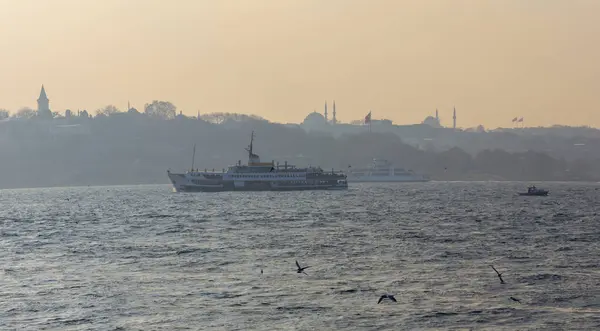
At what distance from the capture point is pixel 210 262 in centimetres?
6612

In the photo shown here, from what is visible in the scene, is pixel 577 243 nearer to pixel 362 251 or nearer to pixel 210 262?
pixel 362 251

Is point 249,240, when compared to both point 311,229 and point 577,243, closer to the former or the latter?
point 311,229

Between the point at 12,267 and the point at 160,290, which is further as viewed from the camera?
the point at 12,267

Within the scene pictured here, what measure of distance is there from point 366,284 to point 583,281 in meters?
→ 11.5

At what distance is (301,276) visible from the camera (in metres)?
57.8

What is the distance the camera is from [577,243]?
3073 inches

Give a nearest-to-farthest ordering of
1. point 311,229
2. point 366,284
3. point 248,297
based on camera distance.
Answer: point 248,297, point 366,284, point 311,229

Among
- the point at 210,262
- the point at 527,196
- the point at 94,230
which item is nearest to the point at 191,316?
the point at 210,262

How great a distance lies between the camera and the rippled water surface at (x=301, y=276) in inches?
1794

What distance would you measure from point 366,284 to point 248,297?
7.08 m

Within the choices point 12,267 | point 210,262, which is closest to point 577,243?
point 210,262

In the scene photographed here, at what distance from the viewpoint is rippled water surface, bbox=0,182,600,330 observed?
45562 mm

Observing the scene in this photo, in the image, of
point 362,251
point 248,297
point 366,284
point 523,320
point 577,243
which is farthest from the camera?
point 577,243

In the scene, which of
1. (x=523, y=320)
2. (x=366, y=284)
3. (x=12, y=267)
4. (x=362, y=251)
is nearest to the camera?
(x=523, y=320)
